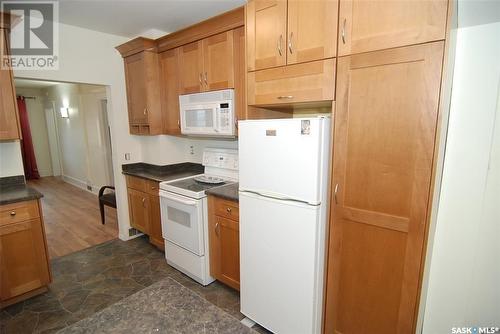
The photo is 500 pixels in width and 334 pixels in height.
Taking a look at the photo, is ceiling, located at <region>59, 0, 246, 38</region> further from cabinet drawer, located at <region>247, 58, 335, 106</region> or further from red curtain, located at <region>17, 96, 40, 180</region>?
red curtain, located at <region>17, 96, 40, 180</region>

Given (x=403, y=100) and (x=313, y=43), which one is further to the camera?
(x=313, y=43)

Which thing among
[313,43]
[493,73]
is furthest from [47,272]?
[493,73]

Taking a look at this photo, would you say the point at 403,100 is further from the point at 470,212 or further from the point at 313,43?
the point at 470,212

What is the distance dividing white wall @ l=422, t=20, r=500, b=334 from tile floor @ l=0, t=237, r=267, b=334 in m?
1.34

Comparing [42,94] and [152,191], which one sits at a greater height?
[42,94]

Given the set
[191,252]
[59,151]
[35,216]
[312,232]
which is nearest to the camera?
[312,232]

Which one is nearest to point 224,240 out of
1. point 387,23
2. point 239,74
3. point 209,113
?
point 209,113

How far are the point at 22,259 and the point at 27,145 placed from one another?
5.98 m

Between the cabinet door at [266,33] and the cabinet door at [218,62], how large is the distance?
0.48m

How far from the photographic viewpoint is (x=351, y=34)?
1.39 meters

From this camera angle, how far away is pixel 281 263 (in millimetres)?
1725

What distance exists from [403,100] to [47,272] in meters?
3.14

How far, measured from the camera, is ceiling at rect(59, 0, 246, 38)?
2281 millimetres

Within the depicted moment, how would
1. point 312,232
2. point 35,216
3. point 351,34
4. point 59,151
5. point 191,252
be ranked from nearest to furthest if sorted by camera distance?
point 351,34 → point 312,232 → point 35,216 → point 191,252 → point 59,151
